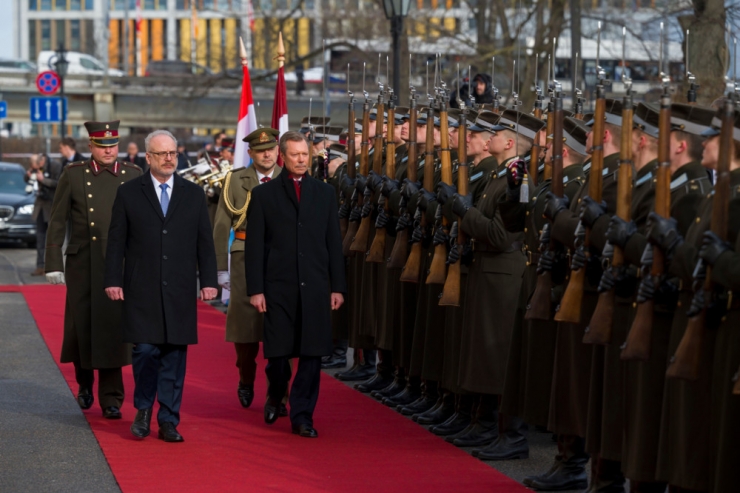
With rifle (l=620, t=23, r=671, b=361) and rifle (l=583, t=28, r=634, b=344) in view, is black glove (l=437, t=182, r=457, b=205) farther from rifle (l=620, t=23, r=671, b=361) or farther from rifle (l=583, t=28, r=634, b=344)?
rifle (l=620, t=23, r=671, b=361)

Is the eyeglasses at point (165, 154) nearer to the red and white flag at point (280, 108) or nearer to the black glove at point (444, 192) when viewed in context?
the black glove at point (444, 192)

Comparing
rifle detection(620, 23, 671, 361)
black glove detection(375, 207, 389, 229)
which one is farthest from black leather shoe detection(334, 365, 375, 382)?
rifle detection(620, 23, 671, 361)

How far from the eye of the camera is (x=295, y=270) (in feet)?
28.0

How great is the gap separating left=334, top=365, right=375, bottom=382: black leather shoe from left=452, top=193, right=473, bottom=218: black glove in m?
3.26

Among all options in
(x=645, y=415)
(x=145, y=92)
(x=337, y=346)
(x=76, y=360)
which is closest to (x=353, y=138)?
(x=337, y=346)

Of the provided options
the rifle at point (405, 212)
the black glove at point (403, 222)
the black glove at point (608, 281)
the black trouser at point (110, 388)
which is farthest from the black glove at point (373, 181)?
the black glove at point (608, 281)

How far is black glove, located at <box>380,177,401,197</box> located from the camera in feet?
31.6

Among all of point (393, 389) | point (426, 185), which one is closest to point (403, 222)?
point (426, 185)

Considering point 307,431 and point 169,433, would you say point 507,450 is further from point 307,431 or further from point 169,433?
point 169,433

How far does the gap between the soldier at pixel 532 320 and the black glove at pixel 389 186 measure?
1.95 meters

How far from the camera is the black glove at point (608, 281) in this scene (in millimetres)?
6137

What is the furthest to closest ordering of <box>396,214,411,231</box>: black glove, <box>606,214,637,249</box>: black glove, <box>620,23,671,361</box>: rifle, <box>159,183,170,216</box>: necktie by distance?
<box>396,214,411,231</box>: black glove
<box>159,183,170,216</box>: necktie
<box>606,214,637,249</box>: black glove
<box>620,23,671,361</box>: rifle

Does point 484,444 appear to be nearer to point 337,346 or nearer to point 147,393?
point 147,393

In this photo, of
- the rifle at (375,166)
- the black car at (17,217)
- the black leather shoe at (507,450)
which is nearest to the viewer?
the black leather shoe at (507,450)
